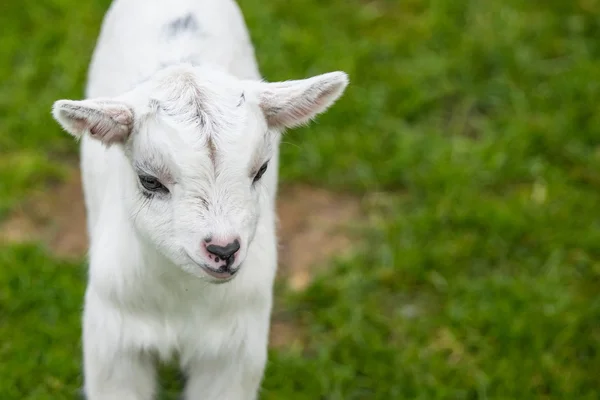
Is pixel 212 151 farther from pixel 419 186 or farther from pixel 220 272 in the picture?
pixel 419 186

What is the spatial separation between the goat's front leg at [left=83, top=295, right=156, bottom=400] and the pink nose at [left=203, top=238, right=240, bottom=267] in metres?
0.70

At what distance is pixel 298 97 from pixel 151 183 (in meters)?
0.57

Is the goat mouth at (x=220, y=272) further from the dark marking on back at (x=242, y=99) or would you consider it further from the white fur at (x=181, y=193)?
the dark marking on back at (x=242, y=99)

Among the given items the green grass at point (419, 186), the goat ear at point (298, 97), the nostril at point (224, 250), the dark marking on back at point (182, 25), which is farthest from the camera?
the green grass at point (419, 186)

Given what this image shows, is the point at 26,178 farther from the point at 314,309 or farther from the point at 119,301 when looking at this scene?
the point at 119,301

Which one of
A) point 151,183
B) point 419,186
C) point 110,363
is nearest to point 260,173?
point 151,183

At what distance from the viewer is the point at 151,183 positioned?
3.24 m

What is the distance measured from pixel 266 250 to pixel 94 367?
0.78 m

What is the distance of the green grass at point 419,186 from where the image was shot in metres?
4.71

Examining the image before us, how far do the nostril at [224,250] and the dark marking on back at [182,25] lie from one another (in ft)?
3.86

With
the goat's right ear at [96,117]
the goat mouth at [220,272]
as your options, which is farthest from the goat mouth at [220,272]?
the goat's right ear at [96,117]

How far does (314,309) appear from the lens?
5.01 meters

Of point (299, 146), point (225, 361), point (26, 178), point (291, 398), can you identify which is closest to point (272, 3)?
point (299, 146)

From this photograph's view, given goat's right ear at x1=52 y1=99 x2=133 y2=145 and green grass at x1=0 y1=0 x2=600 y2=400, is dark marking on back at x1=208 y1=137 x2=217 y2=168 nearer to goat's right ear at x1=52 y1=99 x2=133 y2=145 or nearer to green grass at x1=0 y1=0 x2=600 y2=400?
goat's right ear at x1=52 y1=99 x2=133 y2=145
